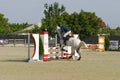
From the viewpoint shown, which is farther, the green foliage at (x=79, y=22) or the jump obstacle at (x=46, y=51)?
the green foliage at (x=79, y=22)

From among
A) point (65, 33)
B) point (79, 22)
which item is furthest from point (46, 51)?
point (79, 22)

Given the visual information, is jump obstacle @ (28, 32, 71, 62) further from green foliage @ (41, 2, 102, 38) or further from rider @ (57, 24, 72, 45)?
green foliage @ (41, 2, 102, 38)

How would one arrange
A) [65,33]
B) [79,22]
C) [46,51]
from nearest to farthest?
[46,51]
[65,33]
[79,22]

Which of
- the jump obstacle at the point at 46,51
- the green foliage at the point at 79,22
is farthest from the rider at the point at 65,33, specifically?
the green foliage at the point at 79,22

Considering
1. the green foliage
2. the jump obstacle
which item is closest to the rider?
the jump obstacle

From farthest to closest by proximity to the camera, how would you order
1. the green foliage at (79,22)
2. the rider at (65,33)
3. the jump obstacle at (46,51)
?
the green foliage at (79,22) < the rider at (65,33) < the jump obstacle at (46,51)

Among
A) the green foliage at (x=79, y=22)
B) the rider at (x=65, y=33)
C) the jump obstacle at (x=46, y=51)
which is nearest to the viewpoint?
the jump obstacle at (x=46, y=51)

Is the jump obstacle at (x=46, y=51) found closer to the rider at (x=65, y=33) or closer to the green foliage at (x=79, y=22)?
the rider at (x=65, y=33)

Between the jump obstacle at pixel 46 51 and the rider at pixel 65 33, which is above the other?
the rider at pixel 65 33

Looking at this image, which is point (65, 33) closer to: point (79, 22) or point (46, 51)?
point (46, 51)

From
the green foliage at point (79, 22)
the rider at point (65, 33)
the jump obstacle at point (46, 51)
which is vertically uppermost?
the green foliage at point (79, 22)

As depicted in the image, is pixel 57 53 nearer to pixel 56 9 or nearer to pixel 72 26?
pixel 72 26

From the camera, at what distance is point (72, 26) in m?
83.9

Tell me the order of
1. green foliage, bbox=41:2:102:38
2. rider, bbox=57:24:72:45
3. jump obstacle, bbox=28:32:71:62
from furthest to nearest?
1. green foliage, bbox=41:2:102:38
2. rider, bbox=57:24:72:45
3. jump obstacle, bbox=28:32:71:62
